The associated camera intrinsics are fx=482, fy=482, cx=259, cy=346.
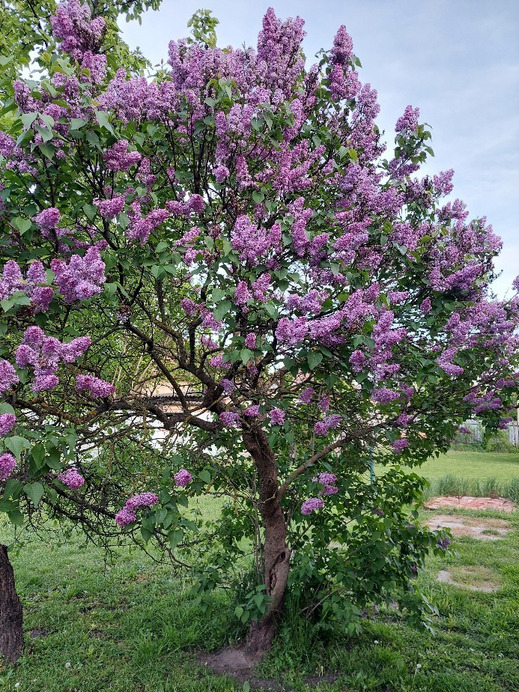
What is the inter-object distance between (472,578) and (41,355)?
4.86 meters

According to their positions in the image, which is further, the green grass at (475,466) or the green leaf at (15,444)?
the green grass at (475,466)

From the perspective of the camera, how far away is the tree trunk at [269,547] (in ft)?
10.5

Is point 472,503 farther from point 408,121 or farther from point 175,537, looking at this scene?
point 175,537

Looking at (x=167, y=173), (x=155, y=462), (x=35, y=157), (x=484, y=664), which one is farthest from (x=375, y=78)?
(x=484, y=664)

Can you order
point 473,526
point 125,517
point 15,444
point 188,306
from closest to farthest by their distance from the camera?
point 15,444
point 125,517
point 188,306
point 473,526

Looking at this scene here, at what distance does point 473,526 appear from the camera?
6.80 m

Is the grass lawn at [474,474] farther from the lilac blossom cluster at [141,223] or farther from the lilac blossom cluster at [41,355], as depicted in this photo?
the lilac blossom cluster at [41,355]

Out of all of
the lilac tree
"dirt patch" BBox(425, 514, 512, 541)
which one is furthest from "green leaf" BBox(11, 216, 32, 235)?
"dirt patch" BBox(425, 514, 512, 541)

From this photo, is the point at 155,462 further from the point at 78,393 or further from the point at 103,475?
the point at 78,393

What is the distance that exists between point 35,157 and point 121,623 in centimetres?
355

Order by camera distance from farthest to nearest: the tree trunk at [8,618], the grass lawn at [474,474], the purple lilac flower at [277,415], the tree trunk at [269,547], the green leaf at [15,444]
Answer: the grass lawn at [474,474] → the tree trunk at [8,618] → the tree trunk at [269,547] → the purple lilac flower at [277,415] → the green leaf at [15,444]

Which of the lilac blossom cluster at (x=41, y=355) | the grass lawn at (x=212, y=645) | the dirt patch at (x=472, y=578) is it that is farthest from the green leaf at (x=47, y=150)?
the dirt patch at (x=472, y=578)

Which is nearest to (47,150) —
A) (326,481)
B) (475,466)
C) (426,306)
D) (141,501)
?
(141,501)

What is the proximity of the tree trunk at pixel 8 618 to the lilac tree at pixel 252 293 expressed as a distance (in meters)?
0.83
